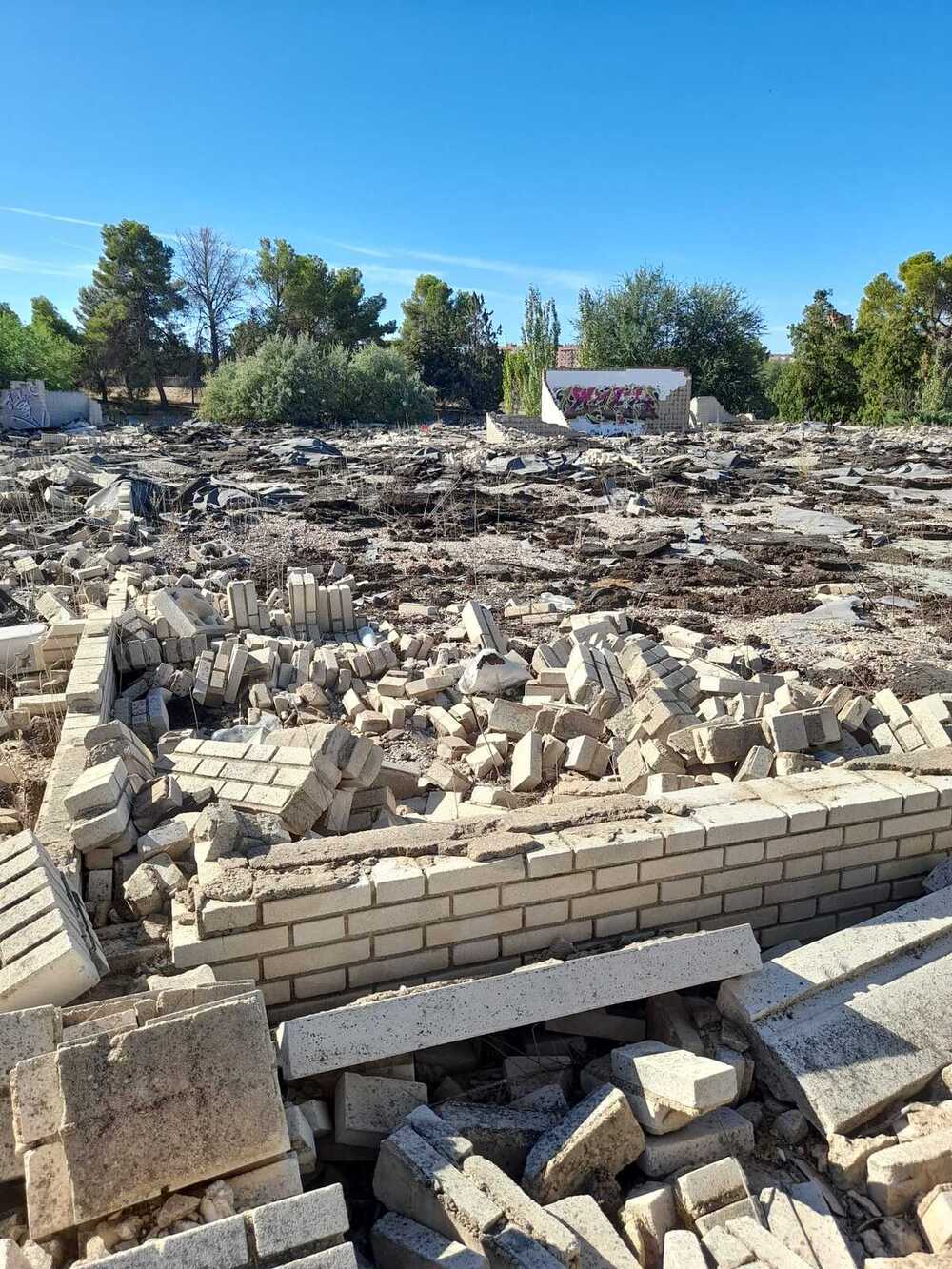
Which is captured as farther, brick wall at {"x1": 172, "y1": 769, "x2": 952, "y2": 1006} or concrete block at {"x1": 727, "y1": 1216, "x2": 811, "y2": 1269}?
brick wall at {"x1": 172, "y1": 769, "x2": 952, "y2": 1006}

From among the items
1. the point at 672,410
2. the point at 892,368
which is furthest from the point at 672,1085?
the point at 892,368

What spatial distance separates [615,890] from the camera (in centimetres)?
323

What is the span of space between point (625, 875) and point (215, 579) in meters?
7.29

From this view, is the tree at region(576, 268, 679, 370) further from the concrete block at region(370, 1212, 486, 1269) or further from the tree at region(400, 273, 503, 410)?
the concrete block at region(370, 1212, 486, 1269)

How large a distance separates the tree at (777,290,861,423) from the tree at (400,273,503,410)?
20.9 metres

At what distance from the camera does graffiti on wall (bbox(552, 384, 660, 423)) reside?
117 feet

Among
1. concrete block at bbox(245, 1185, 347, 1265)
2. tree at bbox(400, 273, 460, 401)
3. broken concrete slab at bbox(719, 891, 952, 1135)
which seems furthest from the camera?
tree at bbox(400, 273, 460, 401)

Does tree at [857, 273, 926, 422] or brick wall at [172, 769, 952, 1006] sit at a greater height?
tree at [857, 273, 926, 422]

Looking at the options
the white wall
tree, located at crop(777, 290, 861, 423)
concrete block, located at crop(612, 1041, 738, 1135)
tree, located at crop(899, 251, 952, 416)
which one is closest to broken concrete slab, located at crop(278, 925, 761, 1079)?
concrete block, located at crop(612, 1041, 738, 1135)

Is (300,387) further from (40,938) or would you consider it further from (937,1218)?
(937,1218)

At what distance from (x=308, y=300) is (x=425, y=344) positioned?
300 inches

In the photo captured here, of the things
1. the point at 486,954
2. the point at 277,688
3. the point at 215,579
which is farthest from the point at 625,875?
the point at 215,579

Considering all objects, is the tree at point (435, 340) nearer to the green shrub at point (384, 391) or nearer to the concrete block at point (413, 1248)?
the green shrub at point (384, 391)

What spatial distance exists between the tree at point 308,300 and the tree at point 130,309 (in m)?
4.98
